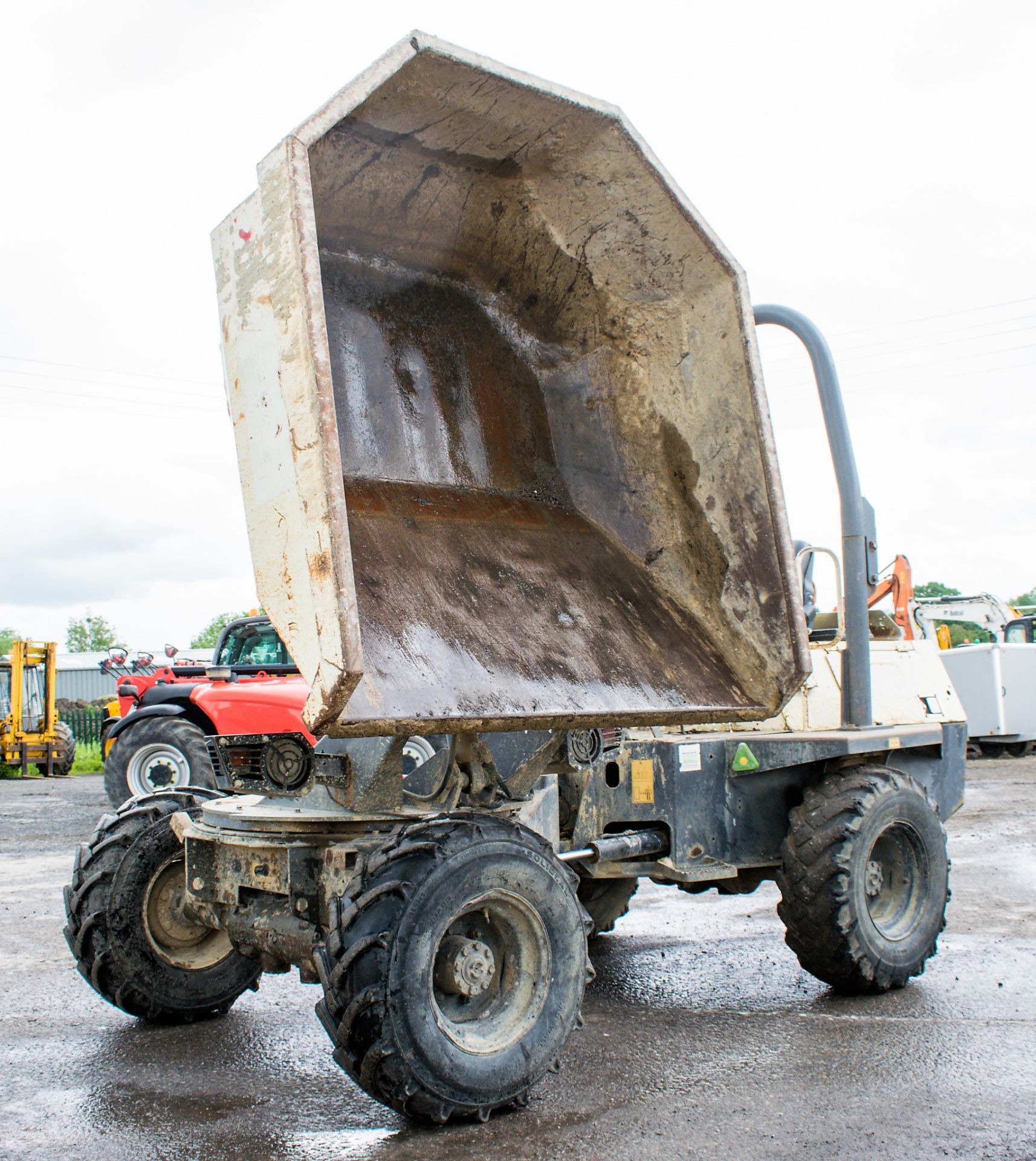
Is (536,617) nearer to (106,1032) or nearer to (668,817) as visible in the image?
(668,817)

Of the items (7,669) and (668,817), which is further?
(7,669)

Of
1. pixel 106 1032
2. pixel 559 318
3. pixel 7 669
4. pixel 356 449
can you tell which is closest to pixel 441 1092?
pixel 106 1032

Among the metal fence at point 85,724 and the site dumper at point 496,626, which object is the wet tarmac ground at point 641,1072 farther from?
the metal fence at point 85,724

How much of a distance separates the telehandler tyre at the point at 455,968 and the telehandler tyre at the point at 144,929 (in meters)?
1.37

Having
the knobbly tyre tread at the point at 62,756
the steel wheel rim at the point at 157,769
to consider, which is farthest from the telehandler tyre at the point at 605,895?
the knobbly tyre tread at the point at 62,756

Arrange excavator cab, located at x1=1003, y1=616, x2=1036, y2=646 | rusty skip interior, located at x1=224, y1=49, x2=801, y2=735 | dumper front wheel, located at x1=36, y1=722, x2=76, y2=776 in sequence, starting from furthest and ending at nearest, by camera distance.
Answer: excavator cab, located at x1=1003, y1=616, x2=1036, y2=646
dumper front wheel, located at x1=36, y1=722, x2=76, y2=776
rusty skip interior, located at x1=224, y1=49, x2=801, y2=735

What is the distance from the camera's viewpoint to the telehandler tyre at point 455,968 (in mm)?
3160

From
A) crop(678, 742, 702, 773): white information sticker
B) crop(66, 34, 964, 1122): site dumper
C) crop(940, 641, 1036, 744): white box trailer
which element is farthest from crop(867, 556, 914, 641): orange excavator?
crop(940, 641, 1036, 744): white box trailer

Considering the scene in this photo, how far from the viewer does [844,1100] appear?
366 centimetres

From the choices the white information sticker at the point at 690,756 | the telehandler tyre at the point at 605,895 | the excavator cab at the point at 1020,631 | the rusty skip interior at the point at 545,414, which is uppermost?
the rusty skip interior at the point at 545,414

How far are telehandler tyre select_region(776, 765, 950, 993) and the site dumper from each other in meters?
0.02

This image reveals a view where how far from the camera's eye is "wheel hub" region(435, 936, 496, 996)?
3.42 metres

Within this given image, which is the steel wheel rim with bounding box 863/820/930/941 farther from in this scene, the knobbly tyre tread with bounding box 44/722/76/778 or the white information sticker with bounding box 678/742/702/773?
the knobbly tyre tread with bounding box 44/722/76/778

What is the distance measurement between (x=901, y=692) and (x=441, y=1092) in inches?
138
